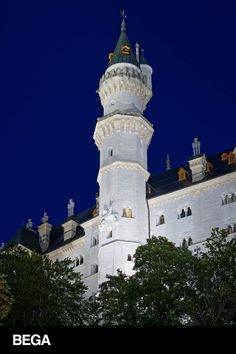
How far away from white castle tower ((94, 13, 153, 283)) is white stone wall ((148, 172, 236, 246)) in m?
2.29

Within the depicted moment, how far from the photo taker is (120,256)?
63.2m

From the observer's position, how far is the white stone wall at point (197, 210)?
62.6m

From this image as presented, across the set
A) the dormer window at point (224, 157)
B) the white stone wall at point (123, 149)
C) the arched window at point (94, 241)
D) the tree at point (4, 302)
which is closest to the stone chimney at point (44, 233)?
the arched window at point (94, 241)

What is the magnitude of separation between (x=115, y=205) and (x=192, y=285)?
26891mm

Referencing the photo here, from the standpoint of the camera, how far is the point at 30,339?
18.7m

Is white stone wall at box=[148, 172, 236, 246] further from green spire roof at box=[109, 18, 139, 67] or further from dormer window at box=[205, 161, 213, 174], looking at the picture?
green spire roof at box=[109, 18, 139, 67]

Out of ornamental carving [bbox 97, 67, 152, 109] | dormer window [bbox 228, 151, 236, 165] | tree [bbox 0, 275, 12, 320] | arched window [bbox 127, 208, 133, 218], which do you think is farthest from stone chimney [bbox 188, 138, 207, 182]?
tree [bbox 0, 275, 12, 320]

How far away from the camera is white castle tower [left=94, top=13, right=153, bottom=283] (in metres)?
64.4

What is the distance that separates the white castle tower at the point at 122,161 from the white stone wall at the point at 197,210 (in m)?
2.29

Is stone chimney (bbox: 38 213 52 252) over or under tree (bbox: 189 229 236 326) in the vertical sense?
over

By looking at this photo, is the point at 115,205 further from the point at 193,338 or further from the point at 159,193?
the point at 193,338

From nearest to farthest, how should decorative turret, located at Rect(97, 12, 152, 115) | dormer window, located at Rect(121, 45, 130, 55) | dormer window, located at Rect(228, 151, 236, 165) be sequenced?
dormer window, located at Rect(228, 151, 236, 165) → decorative turret, located at Rect(97, 12, 152, 115) → dormer window, located at Rect(121, 45, 130, 55)

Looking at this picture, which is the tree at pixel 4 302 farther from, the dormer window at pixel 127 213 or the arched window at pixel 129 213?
the arched window at pixel 129 213

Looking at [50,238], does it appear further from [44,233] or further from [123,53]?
[123,53]
